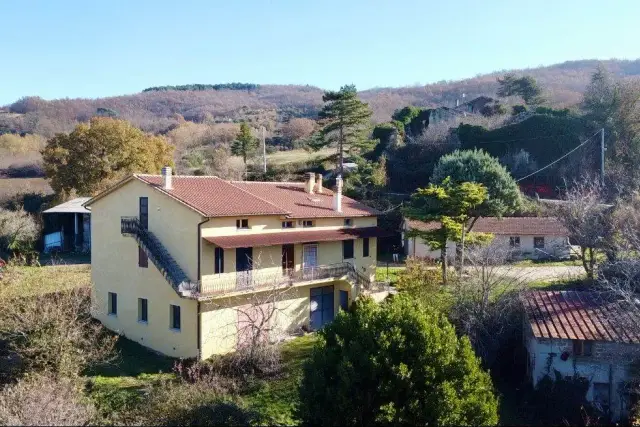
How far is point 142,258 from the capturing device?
82.7ft

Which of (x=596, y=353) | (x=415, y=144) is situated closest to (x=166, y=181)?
(x=596, y=353)

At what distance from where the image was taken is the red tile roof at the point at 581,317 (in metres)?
19.3

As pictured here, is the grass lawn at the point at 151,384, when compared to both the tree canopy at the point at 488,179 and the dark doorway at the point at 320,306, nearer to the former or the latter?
the dark doorway at the point at 320,306

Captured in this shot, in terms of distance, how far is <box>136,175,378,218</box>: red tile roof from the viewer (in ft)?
80.0

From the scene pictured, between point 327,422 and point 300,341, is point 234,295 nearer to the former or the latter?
point 300,341

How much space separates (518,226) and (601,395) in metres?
22.9

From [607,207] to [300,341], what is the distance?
886 inches

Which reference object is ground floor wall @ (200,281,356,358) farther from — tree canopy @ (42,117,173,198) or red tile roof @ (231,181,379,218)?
tree canopy @ (42,117,173,198)

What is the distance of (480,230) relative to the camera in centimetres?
4103

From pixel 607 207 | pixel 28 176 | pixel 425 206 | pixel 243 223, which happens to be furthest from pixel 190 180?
pixel 28 176

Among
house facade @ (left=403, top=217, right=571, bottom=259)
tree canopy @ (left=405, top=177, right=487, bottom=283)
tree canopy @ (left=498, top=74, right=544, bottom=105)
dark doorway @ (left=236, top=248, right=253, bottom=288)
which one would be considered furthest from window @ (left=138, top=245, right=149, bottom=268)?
tree canopy @ (left=498, top=74, right=544, bottom=105)

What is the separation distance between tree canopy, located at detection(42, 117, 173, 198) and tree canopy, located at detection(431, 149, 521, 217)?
2608 cm

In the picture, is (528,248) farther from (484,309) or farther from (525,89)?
(525,89)

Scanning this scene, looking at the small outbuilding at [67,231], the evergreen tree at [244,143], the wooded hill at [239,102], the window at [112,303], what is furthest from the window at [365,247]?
the wooded hill at [239,102]
